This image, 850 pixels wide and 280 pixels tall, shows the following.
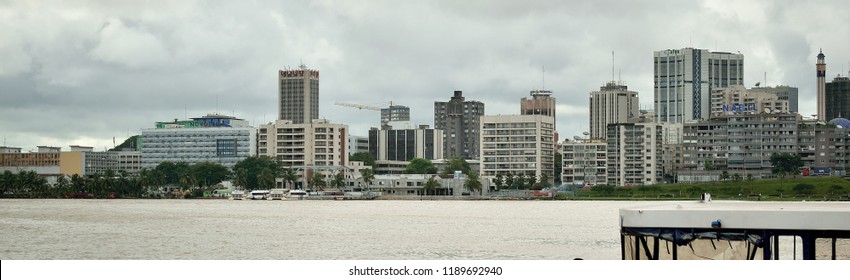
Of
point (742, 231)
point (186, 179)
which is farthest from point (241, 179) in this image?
point (742, 231)

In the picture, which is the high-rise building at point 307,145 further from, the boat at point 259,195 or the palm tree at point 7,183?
the palm tree at point 7,183

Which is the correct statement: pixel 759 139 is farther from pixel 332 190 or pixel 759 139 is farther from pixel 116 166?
pixel 116 166

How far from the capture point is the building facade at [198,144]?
554 ft

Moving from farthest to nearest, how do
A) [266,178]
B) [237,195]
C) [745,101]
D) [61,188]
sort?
[745,101], [266,178], [237,195], [61,188]

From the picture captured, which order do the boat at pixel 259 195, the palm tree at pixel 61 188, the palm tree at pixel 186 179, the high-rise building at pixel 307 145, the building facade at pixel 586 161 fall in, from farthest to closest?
the high-rise building at pixel 307 145
the building facade at pixel 586 161
the palm tree at pixel 186 179
the palm tree at pixel 61 188
the boat at pixel 259 195

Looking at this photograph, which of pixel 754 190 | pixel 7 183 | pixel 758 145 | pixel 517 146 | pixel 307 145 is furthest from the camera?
pixel 517 146

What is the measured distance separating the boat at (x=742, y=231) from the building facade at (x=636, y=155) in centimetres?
12513

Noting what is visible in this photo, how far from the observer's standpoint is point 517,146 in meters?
151

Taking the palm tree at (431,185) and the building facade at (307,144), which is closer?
the palm tree at (431,185)

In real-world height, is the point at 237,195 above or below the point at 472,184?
below

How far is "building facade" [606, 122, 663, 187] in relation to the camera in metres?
136

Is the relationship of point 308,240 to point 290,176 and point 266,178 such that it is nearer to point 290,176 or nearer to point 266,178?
point 266,178

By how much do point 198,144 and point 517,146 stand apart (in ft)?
152

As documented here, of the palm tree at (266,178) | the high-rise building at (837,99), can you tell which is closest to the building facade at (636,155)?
the high-rise building at (837,99)
